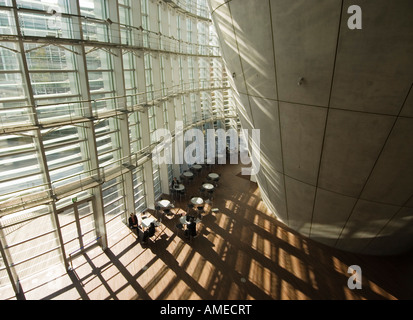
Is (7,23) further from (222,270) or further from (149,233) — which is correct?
(222,270)

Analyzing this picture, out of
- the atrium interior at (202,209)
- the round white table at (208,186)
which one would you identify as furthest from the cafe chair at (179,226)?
the round white table at (208,186)

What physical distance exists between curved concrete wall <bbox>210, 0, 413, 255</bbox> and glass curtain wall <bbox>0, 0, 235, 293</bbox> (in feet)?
16.0

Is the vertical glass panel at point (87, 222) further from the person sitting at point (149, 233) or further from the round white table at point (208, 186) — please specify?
the round white table at point (208, 186)

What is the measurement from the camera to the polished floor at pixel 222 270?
9.84 meters

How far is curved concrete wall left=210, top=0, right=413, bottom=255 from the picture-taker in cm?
644

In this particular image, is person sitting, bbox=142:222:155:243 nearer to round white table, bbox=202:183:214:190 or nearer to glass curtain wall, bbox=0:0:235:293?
glass curtain wall, bbox=0:0:235:293

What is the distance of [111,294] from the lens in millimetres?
9773

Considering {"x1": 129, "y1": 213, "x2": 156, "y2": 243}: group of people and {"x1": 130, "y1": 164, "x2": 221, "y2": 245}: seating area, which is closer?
{"x1": 129, "y1": 213, "x2": 156, "y2": 243}: group of people

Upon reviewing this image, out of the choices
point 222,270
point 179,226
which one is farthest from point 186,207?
point 222,270

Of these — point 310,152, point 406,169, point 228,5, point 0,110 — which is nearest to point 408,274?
point 406,169

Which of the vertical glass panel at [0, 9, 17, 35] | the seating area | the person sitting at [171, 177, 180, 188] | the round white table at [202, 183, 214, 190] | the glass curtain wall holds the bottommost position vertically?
the seating area

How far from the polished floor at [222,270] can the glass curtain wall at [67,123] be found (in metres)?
1.00

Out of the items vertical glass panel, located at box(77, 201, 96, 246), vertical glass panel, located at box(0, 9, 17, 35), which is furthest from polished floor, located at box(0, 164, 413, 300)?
vertical glass panel, located at box(0, 9, 17, 35)

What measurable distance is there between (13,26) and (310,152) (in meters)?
10.3
